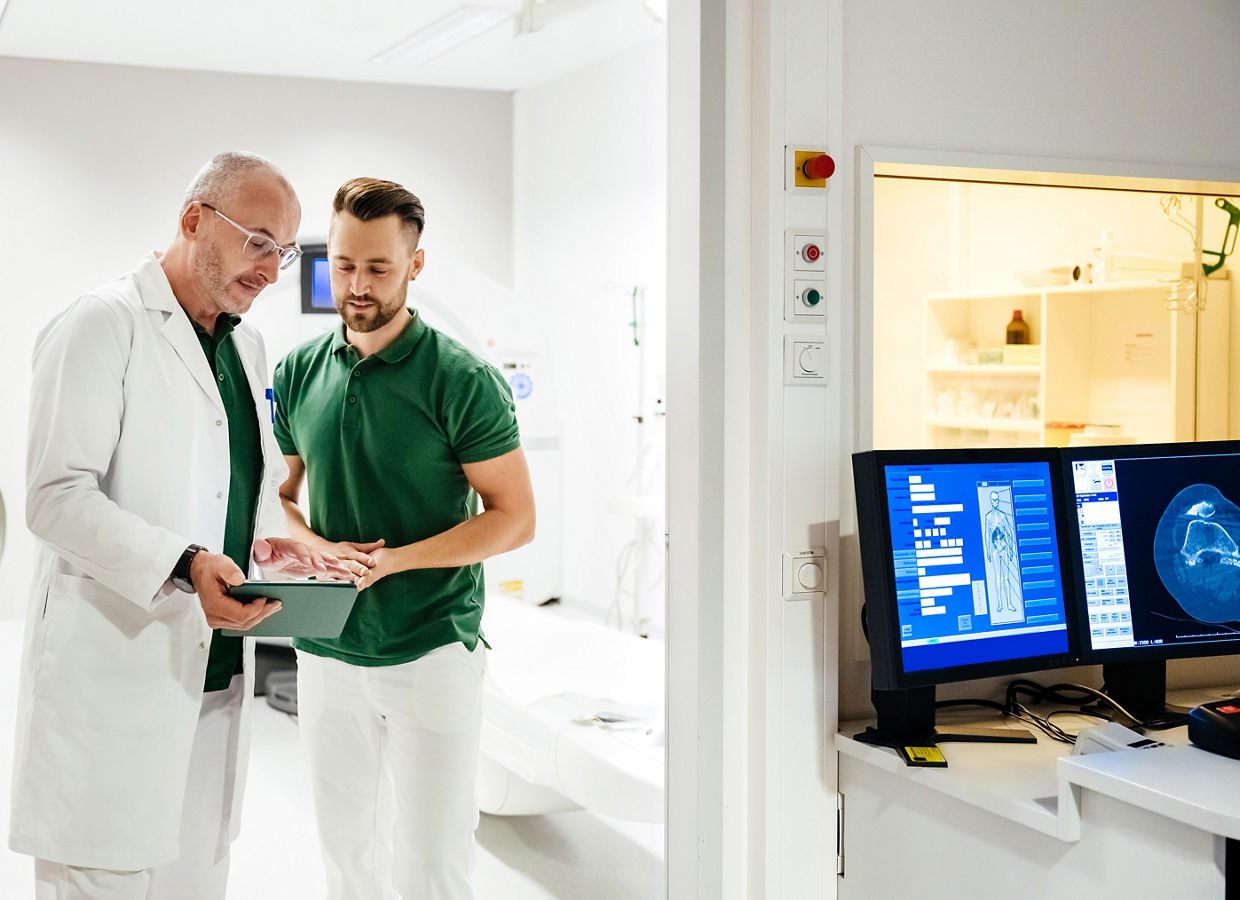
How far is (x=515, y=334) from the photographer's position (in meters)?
4.33

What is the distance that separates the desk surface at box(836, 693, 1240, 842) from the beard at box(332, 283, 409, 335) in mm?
1122

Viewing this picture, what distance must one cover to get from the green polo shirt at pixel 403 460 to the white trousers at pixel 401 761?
0.15 feet

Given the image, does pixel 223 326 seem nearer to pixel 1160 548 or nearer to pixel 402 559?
pixel 402 559

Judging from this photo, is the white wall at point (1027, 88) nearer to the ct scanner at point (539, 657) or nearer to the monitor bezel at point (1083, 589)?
the monitor bezel at point (1083, 589)

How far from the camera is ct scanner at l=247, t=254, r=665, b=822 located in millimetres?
2574

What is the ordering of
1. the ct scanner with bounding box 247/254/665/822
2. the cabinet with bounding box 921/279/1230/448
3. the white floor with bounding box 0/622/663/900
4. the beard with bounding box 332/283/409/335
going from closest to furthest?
the beard with bounding box 332/283/409/335, the ct scanner with bounding box 247/254/665/822, the white floor with bounding box 0/622/663/900, the cabinet with bounding box 921/279/1230/448

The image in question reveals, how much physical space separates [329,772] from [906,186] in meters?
3.81

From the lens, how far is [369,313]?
6.91 ft

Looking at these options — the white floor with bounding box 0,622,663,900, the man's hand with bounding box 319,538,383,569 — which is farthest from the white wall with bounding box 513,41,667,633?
the man's hand with bounding box 319,538,383,569

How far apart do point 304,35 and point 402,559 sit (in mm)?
4073

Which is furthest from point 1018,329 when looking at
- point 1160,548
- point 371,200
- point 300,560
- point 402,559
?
point 300,560

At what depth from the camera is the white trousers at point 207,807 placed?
6.22ft

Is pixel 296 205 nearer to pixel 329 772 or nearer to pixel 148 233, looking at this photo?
pixel 329 772

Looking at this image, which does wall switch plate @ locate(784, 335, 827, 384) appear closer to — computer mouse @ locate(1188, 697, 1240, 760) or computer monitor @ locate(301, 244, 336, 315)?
computer mouse @ locate(1188, 697, 1240, 760)
